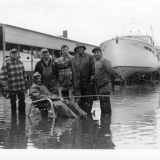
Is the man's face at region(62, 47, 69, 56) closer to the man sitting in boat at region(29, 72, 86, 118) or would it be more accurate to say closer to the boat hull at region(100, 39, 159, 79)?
the man sitting in boat at region(29, 72, 86, 118)

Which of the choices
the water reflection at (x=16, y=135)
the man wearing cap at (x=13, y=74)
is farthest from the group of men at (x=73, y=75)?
the water reflection at (x=16, y=135)

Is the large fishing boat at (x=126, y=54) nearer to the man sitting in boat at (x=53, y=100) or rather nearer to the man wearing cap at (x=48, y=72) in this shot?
the man wearing cap at (x=48, y=72)

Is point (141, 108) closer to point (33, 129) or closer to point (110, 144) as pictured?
point (33, 129)

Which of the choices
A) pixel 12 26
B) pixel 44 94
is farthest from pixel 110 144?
pixel 12 26

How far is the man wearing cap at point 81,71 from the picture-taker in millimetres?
8852

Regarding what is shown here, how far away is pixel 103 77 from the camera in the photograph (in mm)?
9023

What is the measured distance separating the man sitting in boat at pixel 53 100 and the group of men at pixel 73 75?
1.03ft

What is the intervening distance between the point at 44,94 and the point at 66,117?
2.73 feet

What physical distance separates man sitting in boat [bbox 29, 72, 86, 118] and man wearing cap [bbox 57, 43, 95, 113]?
392mm

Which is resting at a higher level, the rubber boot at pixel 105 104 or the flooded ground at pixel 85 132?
the rubber boot at pixel 105 104

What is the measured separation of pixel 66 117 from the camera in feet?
27.3

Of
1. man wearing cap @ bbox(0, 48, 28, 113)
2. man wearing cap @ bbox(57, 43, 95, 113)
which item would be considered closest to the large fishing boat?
man wearing cap @ bbox(57, 43, 95, 113)

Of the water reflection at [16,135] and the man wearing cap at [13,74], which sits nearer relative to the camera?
the water reflection at [16,135]

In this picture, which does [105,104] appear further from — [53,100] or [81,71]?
[53,100]
